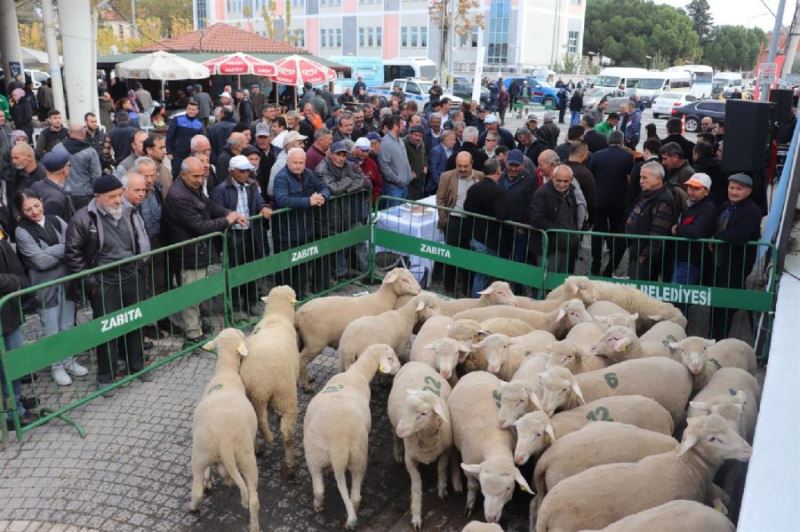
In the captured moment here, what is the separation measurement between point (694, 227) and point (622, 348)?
97.9 inches

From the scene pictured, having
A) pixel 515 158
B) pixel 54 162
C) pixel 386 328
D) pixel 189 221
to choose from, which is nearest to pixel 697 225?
pixel 515 158

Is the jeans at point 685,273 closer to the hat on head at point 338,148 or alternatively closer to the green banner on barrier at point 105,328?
the hat on head at point 338,148

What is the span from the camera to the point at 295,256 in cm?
848

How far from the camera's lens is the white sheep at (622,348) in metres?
5.97

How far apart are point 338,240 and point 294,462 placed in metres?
3.96

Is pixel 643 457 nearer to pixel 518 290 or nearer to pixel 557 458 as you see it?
pixel 557 458

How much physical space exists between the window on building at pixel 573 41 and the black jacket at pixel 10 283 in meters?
71.9

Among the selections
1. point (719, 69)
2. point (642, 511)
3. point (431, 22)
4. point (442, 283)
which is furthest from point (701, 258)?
point (719, 69)

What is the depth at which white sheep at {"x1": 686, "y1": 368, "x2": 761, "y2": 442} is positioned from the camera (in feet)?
16.0

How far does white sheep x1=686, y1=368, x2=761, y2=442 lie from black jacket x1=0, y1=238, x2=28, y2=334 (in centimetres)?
548

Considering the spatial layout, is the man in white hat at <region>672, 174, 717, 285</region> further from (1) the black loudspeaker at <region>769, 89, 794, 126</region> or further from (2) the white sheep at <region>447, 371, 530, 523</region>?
(1) the black loudspeaker at <region>769, 89, 794, 126</region>

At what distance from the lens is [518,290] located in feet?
28.6

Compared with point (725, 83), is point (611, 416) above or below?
below

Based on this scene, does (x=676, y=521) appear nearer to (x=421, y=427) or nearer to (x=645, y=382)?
(x=421, y=427)
